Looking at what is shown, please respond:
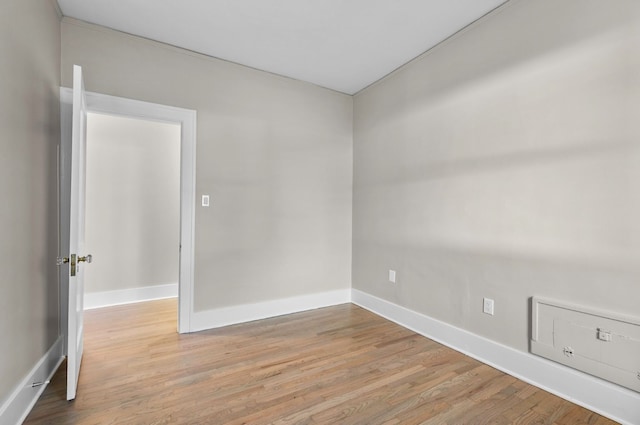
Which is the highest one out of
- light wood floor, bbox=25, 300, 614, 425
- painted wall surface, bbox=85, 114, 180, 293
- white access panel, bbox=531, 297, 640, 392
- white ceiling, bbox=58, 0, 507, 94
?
white ceiling, bbox=58, 0, 507, 94

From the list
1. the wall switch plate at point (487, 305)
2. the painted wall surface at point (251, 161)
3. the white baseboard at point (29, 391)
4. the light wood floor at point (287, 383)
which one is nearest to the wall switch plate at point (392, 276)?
the light wood floor at point (287, 383)

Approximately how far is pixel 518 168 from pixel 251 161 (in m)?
2.39

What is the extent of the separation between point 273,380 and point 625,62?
285 cm

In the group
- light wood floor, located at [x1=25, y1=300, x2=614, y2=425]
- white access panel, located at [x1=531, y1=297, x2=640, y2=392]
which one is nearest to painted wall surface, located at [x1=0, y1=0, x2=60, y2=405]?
light wood floor, located at [x1=25, y1=300, x2=614, y2=425]

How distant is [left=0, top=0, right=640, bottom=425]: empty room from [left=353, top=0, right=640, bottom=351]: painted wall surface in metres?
0.01

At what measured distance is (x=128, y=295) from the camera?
3707 millimetres

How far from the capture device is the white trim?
9.42 feet

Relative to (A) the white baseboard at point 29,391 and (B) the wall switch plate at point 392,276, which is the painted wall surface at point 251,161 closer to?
(B) the wall switch plate at point 392,276

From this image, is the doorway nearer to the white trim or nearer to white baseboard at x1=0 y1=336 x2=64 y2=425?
the white trim

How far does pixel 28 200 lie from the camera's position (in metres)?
1.75

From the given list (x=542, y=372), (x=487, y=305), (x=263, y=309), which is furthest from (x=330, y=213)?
(x=542, y=372)

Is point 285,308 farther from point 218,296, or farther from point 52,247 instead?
point 52,247

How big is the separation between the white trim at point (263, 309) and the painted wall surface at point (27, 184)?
1.11 m

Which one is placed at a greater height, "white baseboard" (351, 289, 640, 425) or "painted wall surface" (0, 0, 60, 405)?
"painted wall surface" (0, 0, 60, 405)
